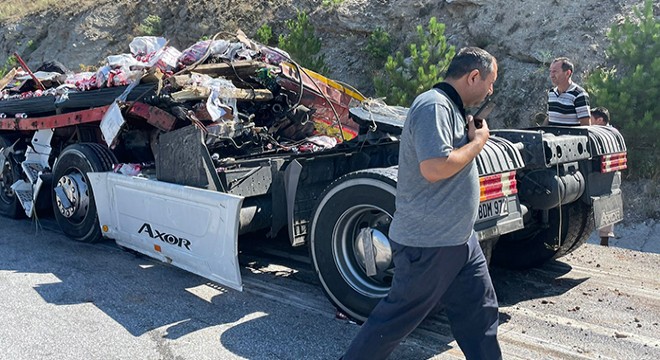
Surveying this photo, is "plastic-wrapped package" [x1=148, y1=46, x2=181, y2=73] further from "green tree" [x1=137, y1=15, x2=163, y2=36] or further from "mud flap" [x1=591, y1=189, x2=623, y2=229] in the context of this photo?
"green tree" [x1=137, y1=15, x2=163, y2=36]

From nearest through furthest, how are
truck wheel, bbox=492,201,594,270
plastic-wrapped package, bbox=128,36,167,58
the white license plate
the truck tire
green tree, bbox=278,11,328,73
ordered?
the white license plate → truck wheel, bbox=492,201,594,270 → plastic-wrapped package, bbox=128,36,167,58 → the truck tire → green tree, bbox=278,11,328,73

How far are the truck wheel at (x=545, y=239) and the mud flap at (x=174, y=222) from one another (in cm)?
235

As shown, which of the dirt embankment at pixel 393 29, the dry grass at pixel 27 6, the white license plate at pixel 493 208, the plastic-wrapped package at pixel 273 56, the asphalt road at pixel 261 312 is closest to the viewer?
the white license plate at pixel 493 208

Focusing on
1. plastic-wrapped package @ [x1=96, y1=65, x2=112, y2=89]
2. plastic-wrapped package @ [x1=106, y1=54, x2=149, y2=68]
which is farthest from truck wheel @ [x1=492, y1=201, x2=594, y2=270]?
plastic-wrapped package @ [x1=96, y1=65, x2=112, y2=89]

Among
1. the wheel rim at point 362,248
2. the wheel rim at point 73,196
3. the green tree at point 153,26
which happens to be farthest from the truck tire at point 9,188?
the green tree at point 153,26

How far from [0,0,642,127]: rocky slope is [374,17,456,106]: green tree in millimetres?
1658

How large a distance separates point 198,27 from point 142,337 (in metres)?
16.6

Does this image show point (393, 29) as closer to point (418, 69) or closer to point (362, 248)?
point (418, 69)

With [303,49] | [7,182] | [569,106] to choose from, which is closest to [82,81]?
[7,182]

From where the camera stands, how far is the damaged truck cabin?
433 centimetres

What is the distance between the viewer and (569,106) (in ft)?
20.4

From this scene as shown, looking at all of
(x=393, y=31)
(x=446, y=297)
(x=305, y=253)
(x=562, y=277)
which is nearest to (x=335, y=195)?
(x=446, y=297)

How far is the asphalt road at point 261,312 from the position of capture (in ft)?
13.0

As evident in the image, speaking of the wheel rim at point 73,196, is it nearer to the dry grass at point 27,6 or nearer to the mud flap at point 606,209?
the mud flap at point 606,209
